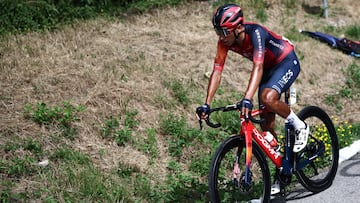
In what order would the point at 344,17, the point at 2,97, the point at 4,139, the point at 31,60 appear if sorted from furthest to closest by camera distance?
the point at 344,17 < the point at 31,60 < the point at 2,97 < the point at 4,139

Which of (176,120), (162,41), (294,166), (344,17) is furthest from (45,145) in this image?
(344,17)

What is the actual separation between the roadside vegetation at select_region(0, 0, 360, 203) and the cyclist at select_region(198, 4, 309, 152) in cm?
134

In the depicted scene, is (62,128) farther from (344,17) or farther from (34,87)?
(344,17)

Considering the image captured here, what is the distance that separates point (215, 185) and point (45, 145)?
2542 mm

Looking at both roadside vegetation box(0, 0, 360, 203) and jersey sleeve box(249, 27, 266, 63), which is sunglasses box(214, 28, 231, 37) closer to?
jersey sleeve box(249, 27, 266, 63)

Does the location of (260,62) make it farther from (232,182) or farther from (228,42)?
(232,182)

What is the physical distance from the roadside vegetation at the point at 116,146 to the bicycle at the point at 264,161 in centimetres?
59

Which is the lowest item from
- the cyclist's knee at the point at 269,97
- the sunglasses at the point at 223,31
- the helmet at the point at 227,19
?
the cyclist's knee at the point at 269,97

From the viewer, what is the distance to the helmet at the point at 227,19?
17.3 ft

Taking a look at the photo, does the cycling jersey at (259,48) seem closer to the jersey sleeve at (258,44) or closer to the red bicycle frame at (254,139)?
the jersey sleeve at (258,44)

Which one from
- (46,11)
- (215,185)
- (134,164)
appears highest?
(46,11)

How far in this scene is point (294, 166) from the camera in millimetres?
5879

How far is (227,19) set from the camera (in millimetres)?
Answer: 5273

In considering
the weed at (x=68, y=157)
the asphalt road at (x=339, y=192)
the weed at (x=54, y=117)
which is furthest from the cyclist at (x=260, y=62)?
the weed at (x=54, y=117)
